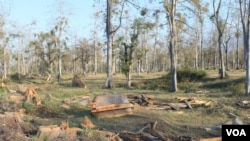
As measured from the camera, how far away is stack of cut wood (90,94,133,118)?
44.6 feet

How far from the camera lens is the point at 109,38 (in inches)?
1147

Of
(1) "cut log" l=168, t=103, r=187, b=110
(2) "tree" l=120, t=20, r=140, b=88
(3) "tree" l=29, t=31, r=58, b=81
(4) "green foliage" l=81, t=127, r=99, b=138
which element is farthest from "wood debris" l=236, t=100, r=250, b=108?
(3) "tree" l=29, t=31, r=58, b=81

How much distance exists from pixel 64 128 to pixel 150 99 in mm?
7874

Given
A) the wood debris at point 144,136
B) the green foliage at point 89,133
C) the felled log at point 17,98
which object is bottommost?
the wood debris at point 144,136

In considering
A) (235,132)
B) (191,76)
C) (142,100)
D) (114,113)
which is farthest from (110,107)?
(191,76)

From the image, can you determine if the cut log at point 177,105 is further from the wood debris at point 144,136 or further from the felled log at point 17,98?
the felled log at point 17,98

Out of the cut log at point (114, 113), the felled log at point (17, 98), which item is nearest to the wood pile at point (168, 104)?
the cut log at point (114, 113)

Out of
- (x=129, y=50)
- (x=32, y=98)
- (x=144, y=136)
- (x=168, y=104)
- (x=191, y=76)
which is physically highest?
(x=129, y=50)

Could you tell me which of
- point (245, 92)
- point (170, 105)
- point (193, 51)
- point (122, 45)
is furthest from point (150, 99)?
point (193, 51)

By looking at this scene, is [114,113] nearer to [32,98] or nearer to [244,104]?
[32,98]

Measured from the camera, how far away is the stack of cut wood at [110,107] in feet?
44.6

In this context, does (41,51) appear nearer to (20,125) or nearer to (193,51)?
(193,51)

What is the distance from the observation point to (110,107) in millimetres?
13617

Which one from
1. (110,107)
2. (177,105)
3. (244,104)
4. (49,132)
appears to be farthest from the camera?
(244,104)
